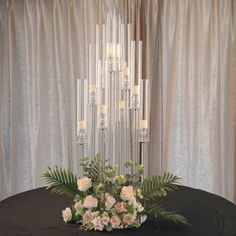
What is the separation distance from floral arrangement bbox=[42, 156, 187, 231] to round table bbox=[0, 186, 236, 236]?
0.15 ft

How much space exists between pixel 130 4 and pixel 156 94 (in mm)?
918

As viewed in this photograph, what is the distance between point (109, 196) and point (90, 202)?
97 millimetres

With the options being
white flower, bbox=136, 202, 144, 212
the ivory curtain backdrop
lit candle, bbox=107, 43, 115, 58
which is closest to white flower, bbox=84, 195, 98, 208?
white flower, bbox=136, 202, 144, 212

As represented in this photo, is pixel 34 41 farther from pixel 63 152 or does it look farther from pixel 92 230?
pixel 92 230

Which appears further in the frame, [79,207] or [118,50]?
[118,50]

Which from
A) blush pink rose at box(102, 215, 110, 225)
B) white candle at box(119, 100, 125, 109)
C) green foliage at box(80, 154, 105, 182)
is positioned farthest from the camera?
white candle at box(119, 100, 125, 109)

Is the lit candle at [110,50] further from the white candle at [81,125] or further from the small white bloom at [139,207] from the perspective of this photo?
the small white bloom at [139,207]

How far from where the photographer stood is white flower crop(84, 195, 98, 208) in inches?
73.1

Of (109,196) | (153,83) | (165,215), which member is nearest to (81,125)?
(109,196)

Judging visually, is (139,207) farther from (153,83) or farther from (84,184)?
(153,83)

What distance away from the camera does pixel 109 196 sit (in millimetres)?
1885

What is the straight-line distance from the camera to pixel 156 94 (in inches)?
153

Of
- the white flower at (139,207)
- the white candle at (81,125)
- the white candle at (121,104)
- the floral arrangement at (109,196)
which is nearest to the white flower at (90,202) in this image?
the floral arrangement at (109,196)

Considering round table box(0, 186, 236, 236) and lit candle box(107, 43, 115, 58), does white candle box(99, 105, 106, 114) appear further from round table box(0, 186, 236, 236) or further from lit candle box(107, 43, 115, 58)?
round table box(0, 186, 236, 236)
